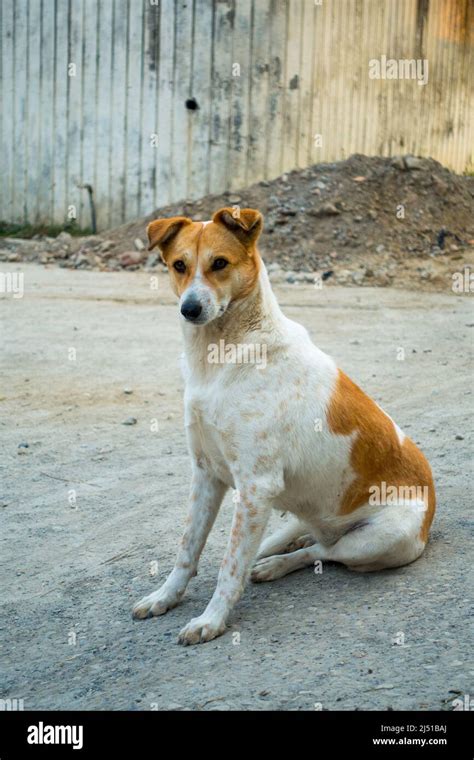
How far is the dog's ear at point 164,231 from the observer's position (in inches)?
153

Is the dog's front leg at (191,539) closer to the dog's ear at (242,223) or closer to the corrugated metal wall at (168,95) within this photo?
the dog's ear at (242,223)

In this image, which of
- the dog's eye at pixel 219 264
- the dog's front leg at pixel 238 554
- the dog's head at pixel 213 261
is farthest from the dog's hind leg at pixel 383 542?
the dog's eye at pixel 219 264

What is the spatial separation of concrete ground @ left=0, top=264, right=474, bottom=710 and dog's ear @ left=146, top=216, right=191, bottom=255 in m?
1.57

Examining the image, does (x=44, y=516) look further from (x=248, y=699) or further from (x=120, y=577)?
(x=248, y=699)

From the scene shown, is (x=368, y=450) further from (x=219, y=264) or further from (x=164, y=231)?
(x=164, y=231)

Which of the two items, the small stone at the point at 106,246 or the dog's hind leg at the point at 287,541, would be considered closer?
the dog's hind leg at the point at 287,541

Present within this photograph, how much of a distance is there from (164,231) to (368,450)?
1.26 meters

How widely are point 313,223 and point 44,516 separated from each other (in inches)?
376

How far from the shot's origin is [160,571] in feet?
14.8

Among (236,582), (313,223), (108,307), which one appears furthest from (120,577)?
(313,223)

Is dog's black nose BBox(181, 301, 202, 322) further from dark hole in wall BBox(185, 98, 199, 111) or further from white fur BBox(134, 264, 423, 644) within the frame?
dark hole in wall BBox(185, 98, 199, 111)

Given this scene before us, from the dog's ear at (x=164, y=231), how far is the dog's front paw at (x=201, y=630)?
5.06 ft

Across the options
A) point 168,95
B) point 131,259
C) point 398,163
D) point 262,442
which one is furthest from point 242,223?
point 398,163

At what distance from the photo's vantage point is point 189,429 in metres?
3.88
